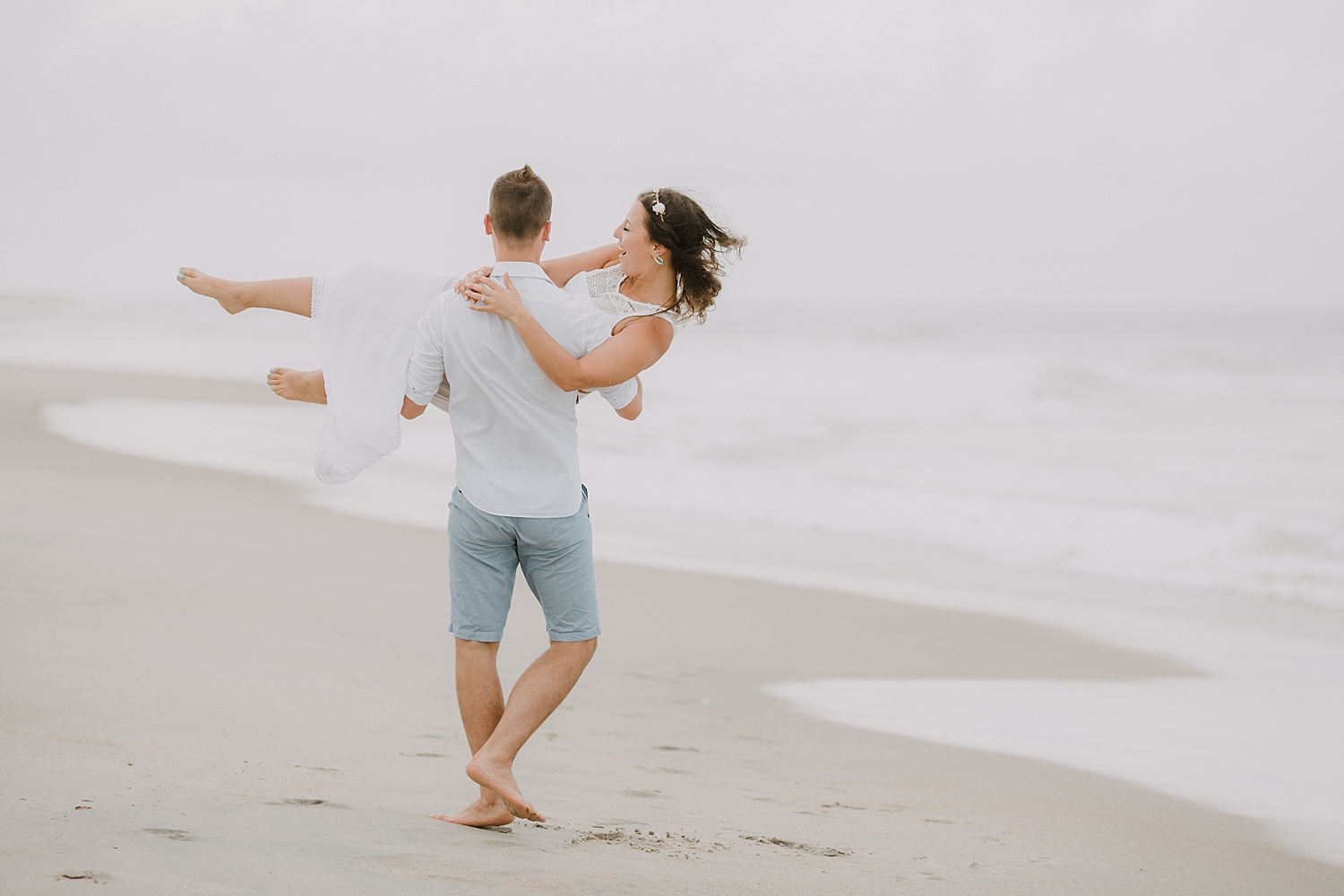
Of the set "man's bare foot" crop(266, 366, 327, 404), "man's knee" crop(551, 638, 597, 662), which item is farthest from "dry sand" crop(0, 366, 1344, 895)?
"man's bare foot" crop(266, 366, 327, 404)

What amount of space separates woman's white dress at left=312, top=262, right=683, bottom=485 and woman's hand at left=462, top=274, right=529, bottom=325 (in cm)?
25

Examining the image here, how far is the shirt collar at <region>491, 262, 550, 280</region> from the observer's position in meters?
3.27

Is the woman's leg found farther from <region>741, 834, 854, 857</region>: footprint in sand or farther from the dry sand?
<region>741, 834, 854, 857</region>: footprint in sand

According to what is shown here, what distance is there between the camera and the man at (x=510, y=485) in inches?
129

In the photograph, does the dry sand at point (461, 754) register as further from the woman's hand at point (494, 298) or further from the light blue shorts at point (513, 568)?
the woman's hand at point (494, 298)

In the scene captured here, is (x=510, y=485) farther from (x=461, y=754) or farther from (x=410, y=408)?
(x=461, y=754)

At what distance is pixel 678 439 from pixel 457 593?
12.0 meters

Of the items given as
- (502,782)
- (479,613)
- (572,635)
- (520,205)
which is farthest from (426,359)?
(502,782)

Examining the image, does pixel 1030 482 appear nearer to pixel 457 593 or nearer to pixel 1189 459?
pixel 1189 459

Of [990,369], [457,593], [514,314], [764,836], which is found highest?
[990,369]

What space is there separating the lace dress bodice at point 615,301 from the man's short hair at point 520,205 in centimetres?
25

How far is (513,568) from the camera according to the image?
3516 mm

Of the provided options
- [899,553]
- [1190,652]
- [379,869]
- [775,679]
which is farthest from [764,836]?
[899,553]

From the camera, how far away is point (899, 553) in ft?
30.5
